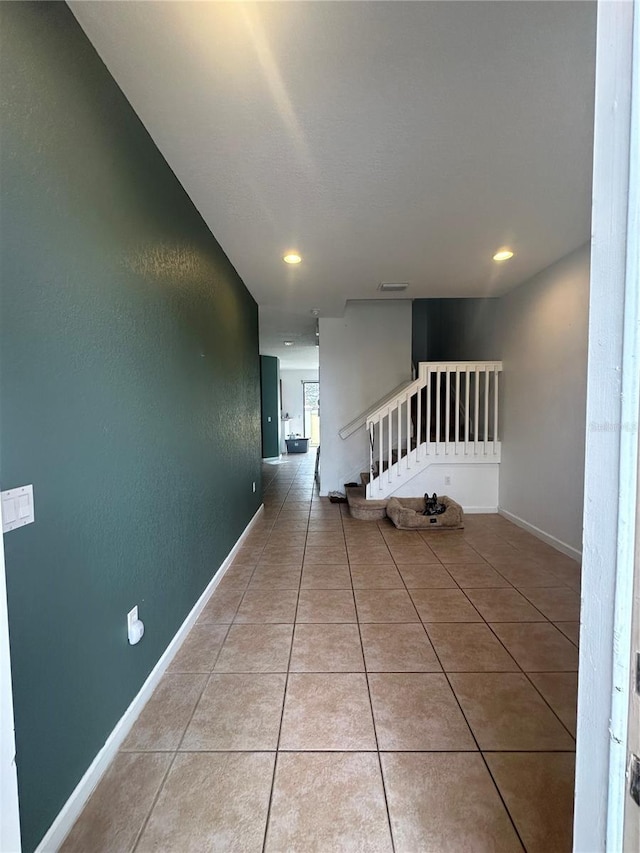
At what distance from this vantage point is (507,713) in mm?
1677

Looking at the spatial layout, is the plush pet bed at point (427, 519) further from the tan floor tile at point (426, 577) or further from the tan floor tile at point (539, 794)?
the tan floor tile at point (539, 794)

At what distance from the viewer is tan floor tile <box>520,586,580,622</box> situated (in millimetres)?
2451

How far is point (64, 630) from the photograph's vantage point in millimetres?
1205

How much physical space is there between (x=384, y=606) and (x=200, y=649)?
1.17m

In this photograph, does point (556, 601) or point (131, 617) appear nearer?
point (131, 617)

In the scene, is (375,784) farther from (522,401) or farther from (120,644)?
(522,401)

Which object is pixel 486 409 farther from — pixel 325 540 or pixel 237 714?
pixel 237 714

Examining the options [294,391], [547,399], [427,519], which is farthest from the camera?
[294,391]

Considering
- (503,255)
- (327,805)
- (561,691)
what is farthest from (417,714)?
Answer: (503,255)

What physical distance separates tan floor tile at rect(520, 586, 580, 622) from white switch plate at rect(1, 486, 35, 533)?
277 cm

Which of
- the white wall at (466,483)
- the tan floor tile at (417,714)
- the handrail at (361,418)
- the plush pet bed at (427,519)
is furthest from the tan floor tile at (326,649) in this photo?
the handrail at (361,418)

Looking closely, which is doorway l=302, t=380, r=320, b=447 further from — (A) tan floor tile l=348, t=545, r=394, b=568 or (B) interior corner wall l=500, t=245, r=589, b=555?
(A) tan floor tile l=348, t=545, r=394, b=568

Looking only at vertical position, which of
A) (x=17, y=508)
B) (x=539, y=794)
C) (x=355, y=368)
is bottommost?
(x=539, y=794)

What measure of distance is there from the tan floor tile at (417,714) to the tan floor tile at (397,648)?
58 mm
